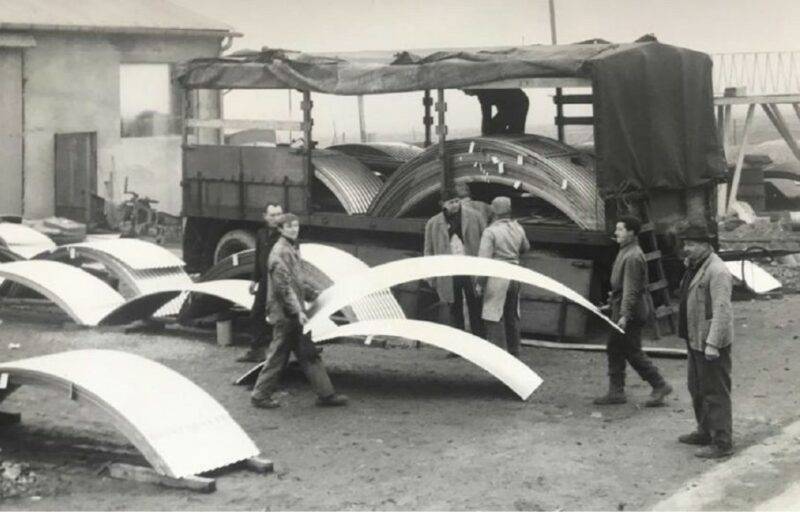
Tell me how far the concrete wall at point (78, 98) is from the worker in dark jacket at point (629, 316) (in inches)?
658

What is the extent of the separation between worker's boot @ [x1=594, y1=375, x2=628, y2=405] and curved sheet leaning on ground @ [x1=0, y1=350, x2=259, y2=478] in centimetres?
346

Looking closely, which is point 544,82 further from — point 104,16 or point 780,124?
point 104,16

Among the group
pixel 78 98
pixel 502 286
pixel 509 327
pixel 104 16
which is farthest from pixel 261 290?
pixel 104 16

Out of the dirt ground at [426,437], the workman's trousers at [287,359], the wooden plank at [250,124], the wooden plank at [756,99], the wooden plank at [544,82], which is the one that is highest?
the wooden plank at [756,99]

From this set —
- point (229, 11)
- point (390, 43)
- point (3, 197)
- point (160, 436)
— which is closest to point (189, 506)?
point (160, 436)

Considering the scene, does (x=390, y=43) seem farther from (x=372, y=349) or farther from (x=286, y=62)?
(x=372, y=349)

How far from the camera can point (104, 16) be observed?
2619 centimetres

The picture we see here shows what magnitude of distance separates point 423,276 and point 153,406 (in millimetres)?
3549

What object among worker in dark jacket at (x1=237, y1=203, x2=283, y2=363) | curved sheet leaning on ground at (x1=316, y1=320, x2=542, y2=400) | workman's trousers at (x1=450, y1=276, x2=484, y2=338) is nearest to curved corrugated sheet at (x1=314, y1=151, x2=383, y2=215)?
workman's trousers at (x1=450, y1=276, x2=484, y2=338)

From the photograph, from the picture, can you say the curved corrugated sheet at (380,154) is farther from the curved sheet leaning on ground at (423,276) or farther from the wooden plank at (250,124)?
the curved sheet leaning on ground at (423,276)

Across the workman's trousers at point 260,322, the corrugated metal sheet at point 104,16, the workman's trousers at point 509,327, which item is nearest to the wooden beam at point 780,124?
the corrugated metal sheet at point 104,16

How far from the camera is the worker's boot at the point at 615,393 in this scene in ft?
36.9

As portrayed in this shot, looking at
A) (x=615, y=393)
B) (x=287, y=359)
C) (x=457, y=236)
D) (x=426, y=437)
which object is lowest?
(x=426, y=437)

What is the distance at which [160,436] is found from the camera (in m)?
8.78
